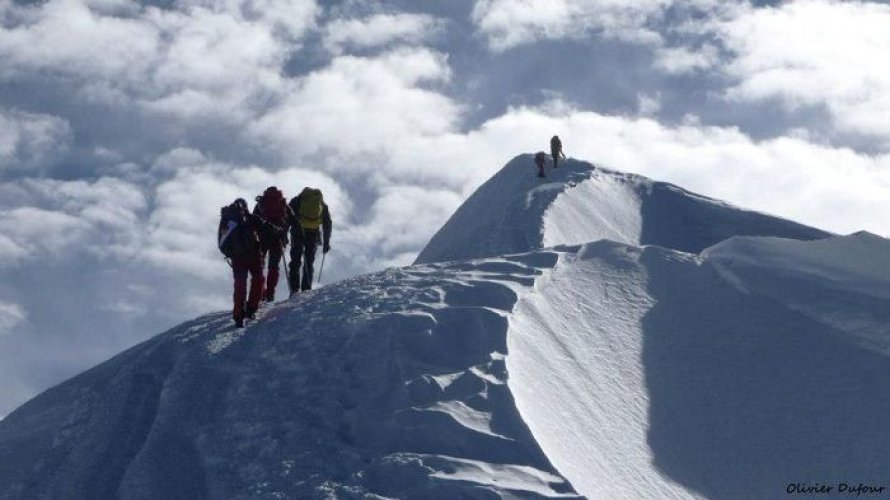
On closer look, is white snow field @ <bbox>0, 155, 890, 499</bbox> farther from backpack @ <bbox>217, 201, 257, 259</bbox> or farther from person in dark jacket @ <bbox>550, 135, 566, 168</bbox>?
person in dark jacket @ <bbox>550, 135, 566, 168</bbox>

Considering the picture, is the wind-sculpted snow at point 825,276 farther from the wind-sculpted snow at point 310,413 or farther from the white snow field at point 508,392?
the wind-sculpted snow at point 310,413

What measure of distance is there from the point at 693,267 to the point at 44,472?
30.5ft

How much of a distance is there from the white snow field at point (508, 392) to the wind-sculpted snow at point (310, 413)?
0.02 metres

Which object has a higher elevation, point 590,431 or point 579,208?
point 579,208

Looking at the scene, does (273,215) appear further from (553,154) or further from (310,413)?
(553,154)

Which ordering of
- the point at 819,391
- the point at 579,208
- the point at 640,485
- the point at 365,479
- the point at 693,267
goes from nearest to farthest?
the point at 365,479
the point at 640,485
the point at 819,391
the point at 693,267
the point at 579,208

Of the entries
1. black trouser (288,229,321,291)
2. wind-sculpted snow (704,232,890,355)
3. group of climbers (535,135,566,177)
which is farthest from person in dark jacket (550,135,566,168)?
black trouser (288,229,321,291)

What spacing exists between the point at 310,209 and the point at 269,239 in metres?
0.98

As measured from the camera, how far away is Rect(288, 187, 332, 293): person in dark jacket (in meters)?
15.9

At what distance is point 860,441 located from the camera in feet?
42.2

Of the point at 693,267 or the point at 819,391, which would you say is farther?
the point at 693,267

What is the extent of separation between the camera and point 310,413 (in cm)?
1198

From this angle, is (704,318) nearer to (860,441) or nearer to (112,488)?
(860,441)

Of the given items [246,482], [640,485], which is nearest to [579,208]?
[640,485]
